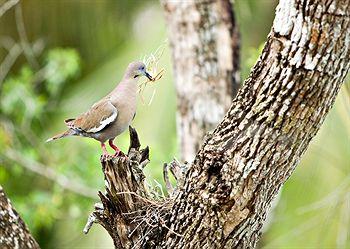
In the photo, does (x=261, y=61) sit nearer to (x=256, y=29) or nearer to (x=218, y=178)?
(x=218, y=178)

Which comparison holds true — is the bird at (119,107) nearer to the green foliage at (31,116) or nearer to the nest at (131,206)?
the nest at (131,206)

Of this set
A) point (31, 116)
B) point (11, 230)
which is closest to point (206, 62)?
point (11, 230)

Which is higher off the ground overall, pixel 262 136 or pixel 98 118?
pixel 98 118

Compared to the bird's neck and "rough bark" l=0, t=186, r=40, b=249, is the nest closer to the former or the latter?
the bird's neck

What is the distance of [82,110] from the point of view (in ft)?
37.1

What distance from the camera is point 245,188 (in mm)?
3805

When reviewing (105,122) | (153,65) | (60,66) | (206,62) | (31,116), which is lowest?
(105,122)

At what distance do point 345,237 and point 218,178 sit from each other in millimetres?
5290

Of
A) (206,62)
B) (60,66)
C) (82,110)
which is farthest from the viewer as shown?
(82,110)

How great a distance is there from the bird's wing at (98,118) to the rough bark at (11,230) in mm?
491

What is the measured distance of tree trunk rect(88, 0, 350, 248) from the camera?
A: 140 inches

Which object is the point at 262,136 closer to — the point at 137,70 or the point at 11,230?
the point at 137,70

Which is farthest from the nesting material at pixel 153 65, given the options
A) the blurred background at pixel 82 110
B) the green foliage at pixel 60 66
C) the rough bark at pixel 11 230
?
the green foliage at pixel 60 66

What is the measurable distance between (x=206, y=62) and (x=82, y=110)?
4.74 meters
